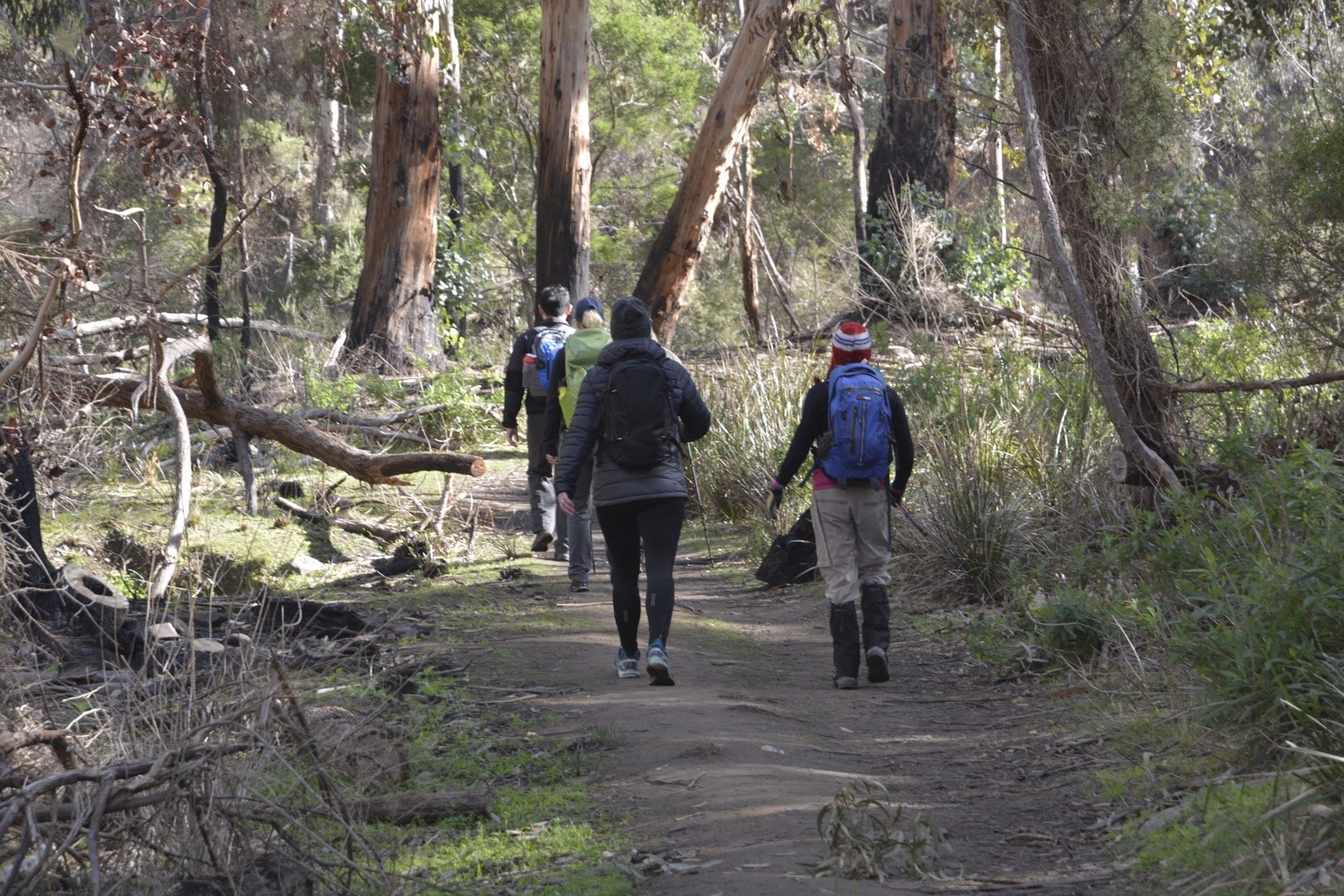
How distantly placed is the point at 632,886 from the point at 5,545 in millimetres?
3638

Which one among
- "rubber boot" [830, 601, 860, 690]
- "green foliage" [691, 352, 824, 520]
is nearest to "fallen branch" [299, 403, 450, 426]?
"green foliage" [691, 352, 824, 520]

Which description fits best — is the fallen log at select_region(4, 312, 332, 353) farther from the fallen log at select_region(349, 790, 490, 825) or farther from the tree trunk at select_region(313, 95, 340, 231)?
the tree trunk at select_region(313, 95, 340, 231)

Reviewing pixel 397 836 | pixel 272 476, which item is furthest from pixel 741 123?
pixel 397 836

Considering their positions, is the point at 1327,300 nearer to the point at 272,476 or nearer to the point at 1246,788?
the point at 1246,788

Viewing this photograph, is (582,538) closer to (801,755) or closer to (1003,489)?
(1003,489)

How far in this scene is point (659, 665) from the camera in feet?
23.4

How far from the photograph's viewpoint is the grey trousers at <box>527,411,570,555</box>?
35.4ft

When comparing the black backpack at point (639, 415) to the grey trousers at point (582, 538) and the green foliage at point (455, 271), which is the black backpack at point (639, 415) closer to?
the grey trousers at point (582, 538)

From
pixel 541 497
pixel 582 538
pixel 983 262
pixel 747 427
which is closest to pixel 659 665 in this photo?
pixel 582 538

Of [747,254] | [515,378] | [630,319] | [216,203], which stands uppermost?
[216,203]

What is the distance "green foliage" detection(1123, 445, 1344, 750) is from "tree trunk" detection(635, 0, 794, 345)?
32.7 feet

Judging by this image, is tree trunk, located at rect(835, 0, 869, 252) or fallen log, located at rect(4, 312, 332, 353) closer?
fallen log, located at rect(4, 312, 332, 353)

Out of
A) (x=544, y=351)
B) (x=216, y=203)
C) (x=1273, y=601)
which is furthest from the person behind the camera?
(x=216, y=203)

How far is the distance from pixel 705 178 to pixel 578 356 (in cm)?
675
